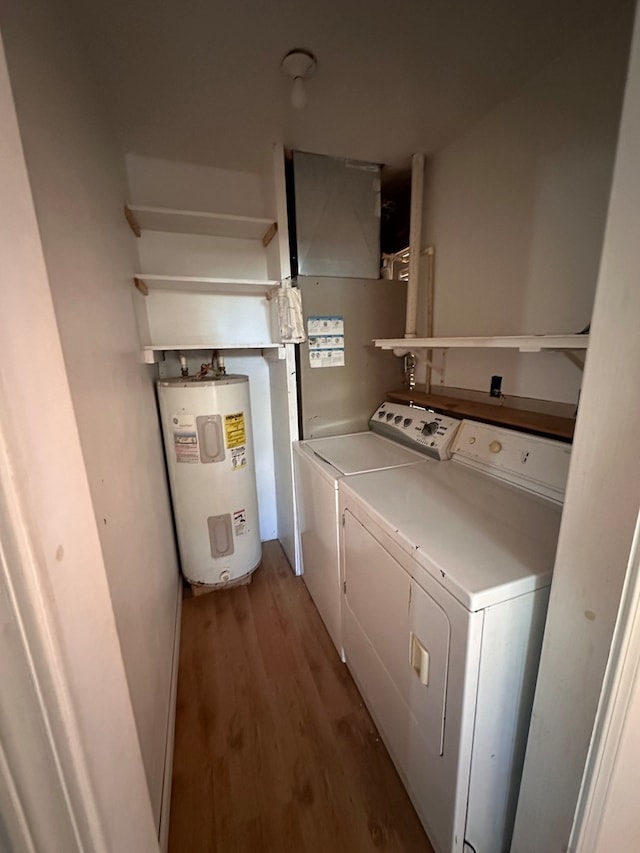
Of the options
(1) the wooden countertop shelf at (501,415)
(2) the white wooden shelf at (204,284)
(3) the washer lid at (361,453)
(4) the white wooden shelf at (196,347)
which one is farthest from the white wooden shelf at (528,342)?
(2) the white wooden shelf at (204,284)

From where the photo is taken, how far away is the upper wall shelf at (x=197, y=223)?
1721mm

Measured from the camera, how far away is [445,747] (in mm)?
890

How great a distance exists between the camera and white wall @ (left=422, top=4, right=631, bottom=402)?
3.99ft

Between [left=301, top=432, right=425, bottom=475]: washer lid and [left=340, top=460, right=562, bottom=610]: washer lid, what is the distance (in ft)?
0.40

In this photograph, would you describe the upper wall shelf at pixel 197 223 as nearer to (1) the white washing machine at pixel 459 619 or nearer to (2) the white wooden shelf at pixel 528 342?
(2) the white wooden shelf at pixel 528 342

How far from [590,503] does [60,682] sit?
89 cm

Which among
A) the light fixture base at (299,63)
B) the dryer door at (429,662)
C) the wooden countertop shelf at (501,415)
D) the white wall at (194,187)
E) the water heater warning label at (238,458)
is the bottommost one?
the dryer door at (429,662)

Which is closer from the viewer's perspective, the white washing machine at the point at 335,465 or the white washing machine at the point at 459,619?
the white washing machine at the point at 459,619

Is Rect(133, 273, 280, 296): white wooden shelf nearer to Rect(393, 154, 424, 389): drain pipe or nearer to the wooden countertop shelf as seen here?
Rect(393, 154, 424, 389): drain pipe

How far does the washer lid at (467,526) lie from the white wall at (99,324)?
0.77 metres

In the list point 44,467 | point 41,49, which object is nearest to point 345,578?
point 44,467

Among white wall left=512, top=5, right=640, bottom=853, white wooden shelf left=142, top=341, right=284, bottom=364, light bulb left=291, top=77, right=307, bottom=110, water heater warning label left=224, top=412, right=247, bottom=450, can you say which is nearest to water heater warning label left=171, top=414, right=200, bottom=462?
water heater warning label left=224, top=412, right=247, bottom=450

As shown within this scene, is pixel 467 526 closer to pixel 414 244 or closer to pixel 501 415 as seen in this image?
pixel 501 415

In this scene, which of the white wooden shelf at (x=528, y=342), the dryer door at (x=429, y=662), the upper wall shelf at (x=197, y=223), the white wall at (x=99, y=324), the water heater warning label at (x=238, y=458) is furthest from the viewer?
the water heater warning label at (x=238, y=458)
